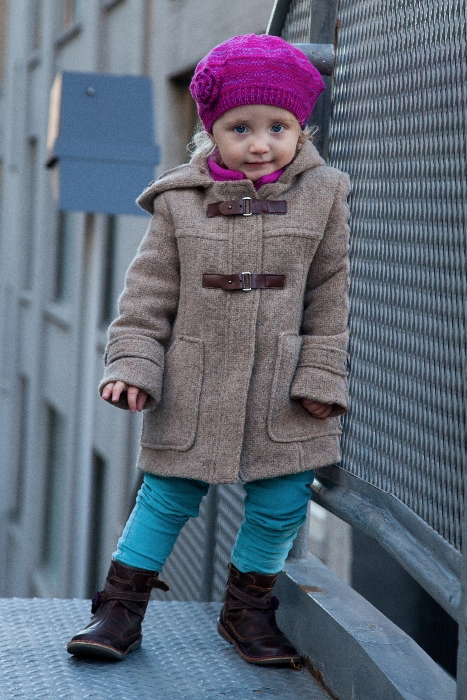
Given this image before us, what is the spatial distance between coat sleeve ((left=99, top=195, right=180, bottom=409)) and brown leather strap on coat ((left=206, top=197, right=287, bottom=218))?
139mm

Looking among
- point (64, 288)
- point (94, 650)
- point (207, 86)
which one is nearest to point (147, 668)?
point (94, 650)

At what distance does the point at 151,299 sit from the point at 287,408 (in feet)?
1.25

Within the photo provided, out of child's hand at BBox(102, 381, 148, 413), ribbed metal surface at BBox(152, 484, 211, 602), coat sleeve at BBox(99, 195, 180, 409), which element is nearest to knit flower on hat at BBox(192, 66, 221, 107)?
coat sleeve at BBox(99, 195, 180, 409)

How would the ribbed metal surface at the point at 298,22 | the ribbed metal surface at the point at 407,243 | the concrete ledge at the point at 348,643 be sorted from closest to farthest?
the ribbed metal surface at the point at 407,243
the concrete ledge at the point at 348,643
the ribbed metal surface at the point at 298,22

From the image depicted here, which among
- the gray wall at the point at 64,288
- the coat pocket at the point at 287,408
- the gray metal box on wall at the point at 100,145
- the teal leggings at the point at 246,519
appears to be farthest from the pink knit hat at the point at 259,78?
the gray metal box on wall at the point at 100,145

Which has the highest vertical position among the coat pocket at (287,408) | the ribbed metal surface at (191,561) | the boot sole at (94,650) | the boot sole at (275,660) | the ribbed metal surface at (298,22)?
the ribbed metal surface at (298,22)

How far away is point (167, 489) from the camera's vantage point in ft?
7.62

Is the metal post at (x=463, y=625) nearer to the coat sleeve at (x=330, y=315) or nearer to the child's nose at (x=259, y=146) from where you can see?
the coat sleeve at (x=330, y=315)

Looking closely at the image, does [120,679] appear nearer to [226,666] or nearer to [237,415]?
[226,666]

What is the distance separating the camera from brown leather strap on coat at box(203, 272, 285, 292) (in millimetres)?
2195

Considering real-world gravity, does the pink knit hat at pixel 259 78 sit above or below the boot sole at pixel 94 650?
above

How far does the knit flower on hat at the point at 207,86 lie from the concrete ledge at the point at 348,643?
1.10 metres

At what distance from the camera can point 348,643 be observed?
209cm

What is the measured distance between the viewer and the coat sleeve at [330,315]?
7.21 ft
